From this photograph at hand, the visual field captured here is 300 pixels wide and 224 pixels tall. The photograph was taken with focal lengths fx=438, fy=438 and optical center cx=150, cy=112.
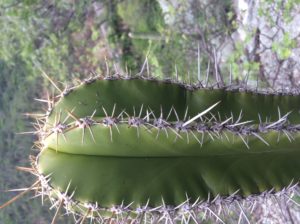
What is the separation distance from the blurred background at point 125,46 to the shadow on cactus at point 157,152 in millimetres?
877

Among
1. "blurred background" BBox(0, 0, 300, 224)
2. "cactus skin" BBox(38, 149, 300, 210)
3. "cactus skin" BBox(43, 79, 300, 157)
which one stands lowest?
"blurred background" BBox(0, 0, 300, 224)

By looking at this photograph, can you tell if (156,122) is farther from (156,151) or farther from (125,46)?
(125,46)

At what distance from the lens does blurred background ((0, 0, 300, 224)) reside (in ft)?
9.66

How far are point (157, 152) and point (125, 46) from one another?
3560mm

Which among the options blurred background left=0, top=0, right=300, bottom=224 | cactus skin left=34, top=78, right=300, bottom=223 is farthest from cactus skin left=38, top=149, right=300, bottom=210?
blurred background left=0, top=0, right=300, bottom=224

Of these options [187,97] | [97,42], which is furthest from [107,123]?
[97,42]

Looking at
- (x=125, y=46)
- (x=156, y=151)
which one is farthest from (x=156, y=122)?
(x=125, y=46)

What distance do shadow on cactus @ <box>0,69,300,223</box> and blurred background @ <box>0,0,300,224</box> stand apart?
2.88 feet

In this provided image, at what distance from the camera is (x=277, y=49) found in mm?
2715

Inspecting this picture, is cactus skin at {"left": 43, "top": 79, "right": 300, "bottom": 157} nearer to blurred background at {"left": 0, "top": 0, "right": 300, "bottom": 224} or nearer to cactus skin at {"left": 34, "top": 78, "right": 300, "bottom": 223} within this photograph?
cactus skin at {"left": 34, "top": 78, "right": 300, "bottom": 223}

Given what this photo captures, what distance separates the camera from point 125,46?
4734 mm

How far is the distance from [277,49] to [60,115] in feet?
6.04

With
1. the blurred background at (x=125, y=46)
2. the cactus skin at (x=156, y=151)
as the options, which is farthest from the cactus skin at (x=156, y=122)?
the blurred background at (x=125, y=46)

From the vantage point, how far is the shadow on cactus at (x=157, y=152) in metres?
1.21
